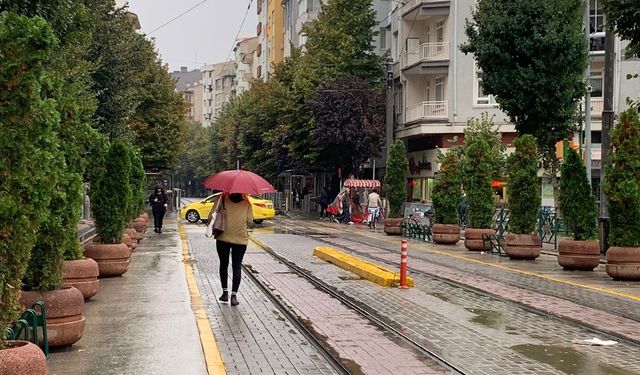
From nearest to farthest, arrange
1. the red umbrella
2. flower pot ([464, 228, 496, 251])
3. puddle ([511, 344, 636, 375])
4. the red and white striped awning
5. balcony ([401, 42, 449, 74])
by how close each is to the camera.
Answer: puddle ([511, 344, 636, 375])
the red umbrella
flower pot ([464, 228, 496, 251])
the red and white striped awning
balcony ([401, 42, 449, 74])

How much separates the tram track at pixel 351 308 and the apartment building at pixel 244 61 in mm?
118179

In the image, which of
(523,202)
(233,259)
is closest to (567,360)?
(233,259)

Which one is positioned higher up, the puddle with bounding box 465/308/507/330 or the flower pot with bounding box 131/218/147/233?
the flower pot with bounding box 131/218/147/233

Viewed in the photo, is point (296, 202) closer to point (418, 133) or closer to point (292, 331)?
point (418, 133)

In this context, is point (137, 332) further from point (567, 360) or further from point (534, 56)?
point (534, 56)

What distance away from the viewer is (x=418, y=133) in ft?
164

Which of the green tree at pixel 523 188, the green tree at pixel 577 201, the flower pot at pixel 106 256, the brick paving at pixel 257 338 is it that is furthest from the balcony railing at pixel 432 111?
the brick paving at pixel 257 338

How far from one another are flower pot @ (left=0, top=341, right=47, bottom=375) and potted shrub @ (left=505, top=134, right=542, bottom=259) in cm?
1839

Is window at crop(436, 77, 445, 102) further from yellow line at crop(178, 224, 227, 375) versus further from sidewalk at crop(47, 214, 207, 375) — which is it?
yellow line at crop(178, 224, 227, 375)

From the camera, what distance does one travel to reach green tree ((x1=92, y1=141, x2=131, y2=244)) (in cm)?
1662

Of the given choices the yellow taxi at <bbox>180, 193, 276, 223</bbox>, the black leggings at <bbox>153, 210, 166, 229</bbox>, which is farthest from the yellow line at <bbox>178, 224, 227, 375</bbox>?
the yellow taxi at <bbox>180, 193, 276, 223</bbox>

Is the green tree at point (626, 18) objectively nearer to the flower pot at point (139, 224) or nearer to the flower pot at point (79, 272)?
the flower pot at point (79, 272)

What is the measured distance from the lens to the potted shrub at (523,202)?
23.7m

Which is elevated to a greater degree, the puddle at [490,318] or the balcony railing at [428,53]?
the balcony railing at [428,53]
